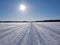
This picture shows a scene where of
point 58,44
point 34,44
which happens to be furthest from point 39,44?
point 58,44

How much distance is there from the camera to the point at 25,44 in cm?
364

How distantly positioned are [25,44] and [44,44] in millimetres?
745

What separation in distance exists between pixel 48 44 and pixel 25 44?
0.90 m

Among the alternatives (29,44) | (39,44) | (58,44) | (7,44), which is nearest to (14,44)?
(7,44)

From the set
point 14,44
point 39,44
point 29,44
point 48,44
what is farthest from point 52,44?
point 14,44

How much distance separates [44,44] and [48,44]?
16 centimetres

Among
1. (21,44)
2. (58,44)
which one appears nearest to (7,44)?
(21,44)

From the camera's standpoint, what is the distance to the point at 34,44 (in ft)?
11.9

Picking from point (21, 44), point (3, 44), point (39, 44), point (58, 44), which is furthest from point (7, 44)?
point (58, 44)

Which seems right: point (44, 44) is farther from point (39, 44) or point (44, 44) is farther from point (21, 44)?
point (21, 44)

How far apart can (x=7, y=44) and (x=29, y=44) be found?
33.6 inches

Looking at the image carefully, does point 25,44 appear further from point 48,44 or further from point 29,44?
point 48,44

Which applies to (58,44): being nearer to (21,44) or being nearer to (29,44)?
(29,44)

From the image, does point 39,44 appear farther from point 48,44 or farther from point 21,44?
point 21,44
